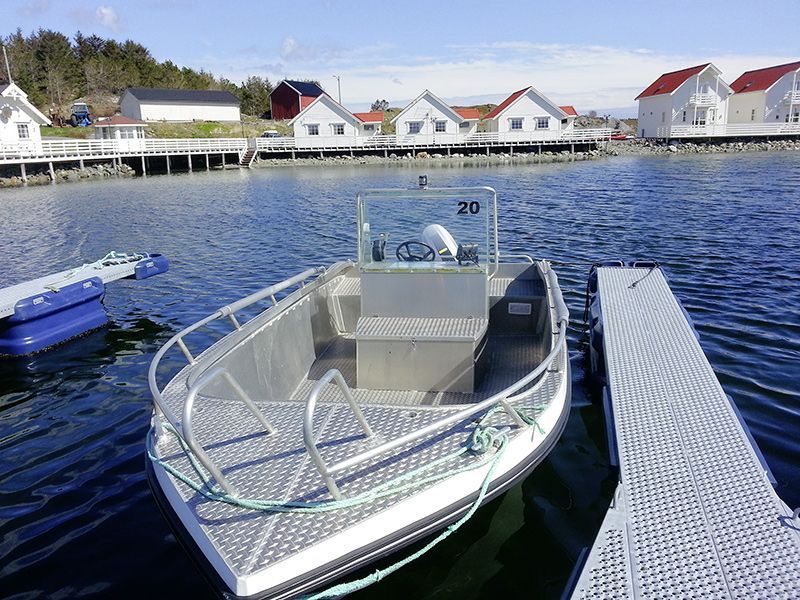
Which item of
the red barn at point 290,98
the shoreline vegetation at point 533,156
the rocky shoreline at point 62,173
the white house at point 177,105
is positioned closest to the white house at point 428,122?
the shoreline vegetation at point 533,156

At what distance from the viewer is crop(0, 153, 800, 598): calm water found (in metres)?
4.86

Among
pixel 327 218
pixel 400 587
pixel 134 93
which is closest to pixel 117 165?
pixel 134 93

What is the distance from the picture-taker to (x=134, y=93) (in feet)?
207

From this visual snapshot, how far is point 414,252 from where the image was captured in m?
7.07

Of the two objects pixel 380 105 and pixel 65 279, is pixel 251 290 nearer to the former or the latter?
pixel 65 279

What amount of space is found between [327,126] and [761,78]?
4766 cm

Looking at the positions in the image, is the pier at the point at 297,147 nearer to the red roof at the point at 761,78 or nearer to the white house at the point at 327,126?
the white house at the point at 327,126

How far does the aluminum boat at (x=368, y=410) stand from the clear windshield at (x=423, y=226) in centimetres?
2

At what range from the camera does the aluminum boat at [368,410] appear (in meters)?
3.41

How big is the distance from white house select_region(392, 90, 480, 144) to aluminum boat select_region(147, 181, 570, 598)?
50.6 meters

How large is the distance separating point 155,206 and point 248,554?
2867 cm

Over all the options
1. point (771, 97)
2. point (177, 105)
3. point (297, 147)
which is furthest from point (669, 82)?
point (177, 105)

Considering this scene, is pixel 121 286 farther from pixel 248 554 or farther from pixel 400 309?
pixel 248 554

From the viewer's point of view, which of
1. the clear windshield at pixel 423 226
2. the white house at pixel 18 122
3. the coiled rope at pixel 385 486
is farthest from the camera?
the white house at pixel 18 122
